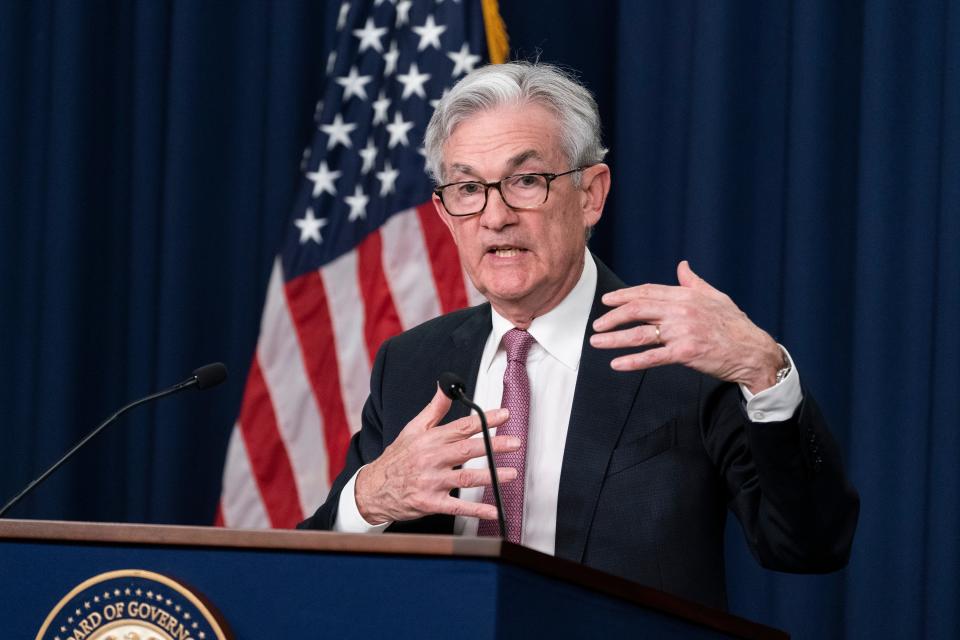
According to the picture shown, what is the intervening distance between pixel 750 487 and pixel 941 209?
Answer: 1.57 meters

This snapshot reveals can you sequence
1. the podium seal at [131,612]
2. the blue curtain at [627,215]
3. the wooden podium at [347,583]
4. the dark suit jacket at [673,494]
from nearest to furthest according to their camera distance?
1. the wooden podium at [347,583]
2. the podium seal at [131,612]
3. the dark suit jacket at [673,494]
4. the blue curtain at [627,215]

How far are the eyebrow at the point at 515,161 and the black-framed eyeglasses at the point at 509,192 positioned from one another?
19 mm

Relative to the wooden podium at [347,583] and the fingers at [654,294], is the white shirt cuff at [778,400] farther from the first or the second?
the wooden podium at [347,583]

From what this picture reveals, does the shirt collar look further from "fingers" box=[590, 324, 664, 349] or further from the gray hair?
"fingers" box=[590, 324, 664, 349]

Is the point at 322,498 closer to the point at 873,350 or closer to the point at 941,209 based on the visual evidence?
the point at 873,350

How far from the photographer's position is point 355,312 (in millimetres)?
4102

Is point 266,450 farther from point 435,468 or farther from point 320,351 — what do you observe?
point 435,468

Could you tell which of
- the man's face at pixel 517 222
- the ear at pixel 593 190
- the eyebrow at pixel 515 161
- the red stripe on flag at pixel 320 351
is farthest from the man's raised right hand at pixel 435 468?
the red stripe on flag at pixel 320 351

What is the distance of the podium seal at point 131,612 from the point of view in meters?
1.61

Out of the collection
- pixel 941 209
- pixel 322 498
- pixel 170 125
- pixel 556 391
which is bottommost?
pixel 322 498

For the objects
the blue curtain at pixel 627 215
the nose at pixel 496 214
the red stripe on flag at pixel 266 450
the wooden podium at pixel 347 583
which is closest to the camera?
the wooden podium at pixel 347 583

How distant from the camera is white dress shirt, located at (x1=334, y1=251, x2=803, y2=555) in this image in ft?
7.81

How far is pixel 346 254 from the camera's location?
411 cm

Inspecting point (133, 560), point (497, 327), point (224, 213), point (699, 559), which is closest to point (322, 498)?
point (224, 213)
